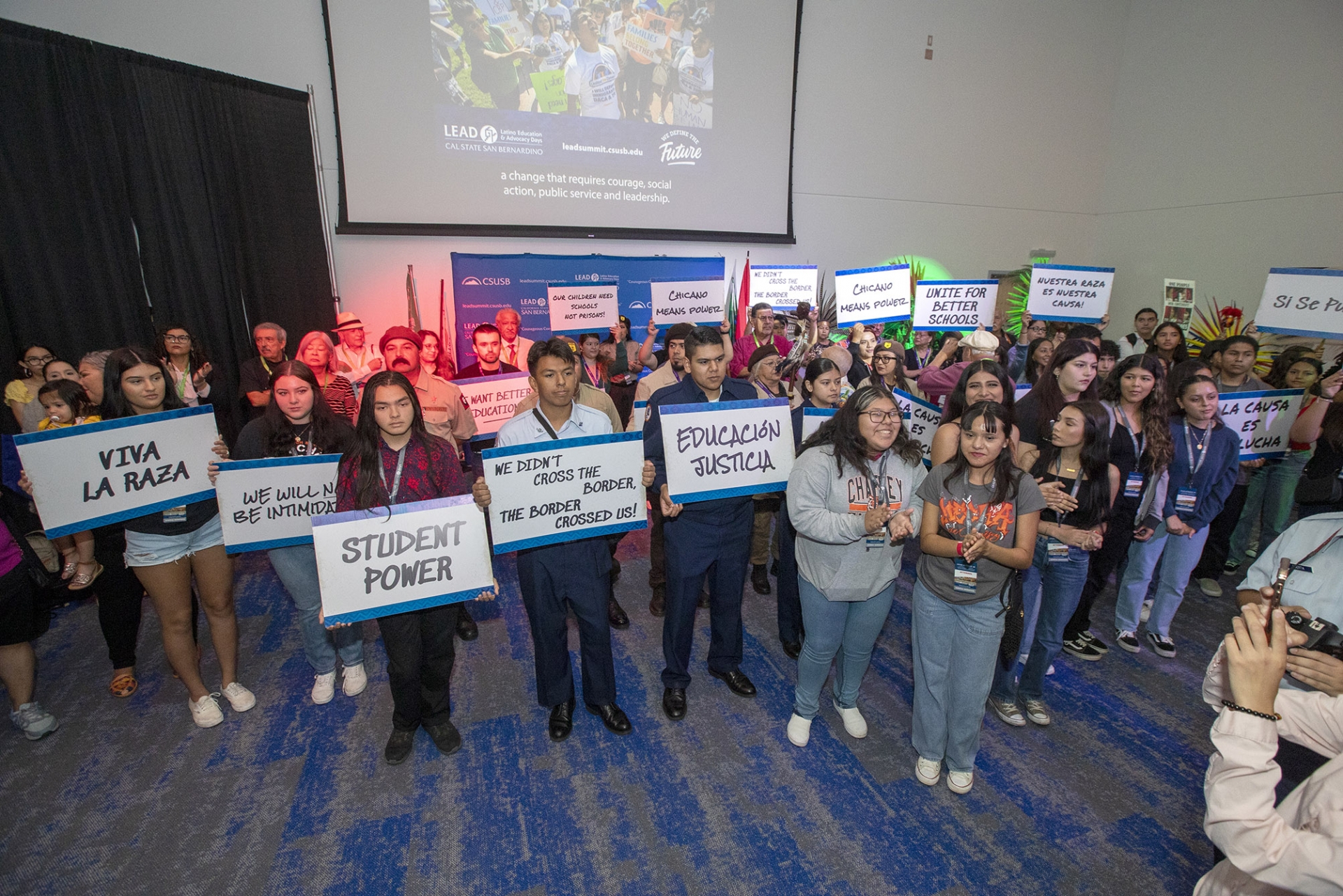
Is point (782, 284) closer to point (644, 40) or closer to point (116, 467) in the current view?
point (644, 40)

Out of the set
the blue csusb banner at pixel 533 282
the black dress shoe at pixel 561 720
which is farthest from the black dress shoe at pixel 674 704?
the blue csusb banner at pixel 533 282

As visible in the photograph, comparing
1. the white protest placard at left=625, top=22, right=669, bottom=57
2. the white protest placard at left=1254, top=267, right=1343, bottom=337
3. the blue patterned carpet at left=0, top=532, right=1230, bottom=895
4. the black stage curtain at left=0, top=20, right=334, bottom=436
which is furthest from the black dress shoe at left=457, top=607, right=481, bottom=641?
the white protest placard at left=625, top=22, right=669, bottom=57

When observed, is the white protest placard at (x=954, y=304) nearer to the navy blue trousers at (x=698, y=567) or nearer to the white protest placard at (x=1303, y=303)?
the white protest placard at (x=1303, y=303)

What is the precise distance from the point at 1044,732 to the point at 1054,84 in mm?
12444

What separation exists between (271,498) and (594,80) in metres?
7.18

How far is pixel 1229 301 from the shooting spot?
10055 millimetres

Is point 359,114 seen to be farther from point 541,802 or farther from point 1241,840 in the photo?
point 1241,840

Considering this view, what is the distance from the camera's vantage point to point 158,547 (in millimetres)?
3119

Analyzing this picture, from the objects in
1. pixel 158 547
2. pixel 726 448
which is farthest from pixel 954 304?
pixel 158 547

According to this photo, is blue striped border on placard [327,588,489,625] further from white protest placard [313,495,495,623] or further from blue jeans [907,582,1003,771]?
blue jeans [907,582,1003,771]

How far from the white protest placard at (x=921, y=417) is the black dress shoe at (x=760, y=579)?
1558 mm

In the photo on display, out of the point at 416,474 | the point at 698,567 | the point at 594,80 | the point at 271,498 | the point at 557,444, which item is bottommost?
the point at 698,567

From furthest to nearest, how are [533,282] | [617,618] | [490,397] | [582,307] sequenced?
[533,282], [582,307], [490,397], [617,618]

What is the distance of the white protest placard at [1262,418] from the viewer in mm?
4383
